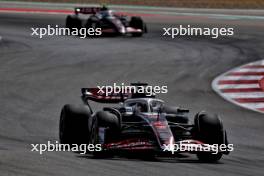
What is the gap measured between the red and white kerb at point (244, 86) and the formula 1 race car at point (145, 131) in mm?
6061

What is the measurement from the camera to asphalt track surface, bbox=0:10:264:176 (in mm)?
12359

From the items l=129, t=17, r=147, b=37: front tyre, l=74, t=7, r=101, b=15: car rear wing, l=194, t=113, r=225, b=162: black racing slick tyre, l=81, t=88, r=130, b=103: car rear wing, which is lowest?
l=194, t=113, r=225, b=162: black racing slick tyre

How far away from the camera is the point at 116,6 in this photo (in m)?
48.2

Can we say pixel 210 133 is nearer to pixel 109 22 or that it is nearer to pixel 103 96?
pixel 103 96

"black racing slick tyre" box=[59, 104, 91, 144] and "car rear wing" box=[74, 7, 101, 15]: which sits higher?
"car rear wing" box=[74, 7, 101, 15]

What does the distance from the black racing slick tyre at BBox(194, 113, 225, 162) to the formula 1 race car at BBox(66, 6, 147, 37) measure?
18.7m

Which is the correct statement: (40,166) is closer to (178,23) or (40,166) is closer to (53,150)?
(53,150)

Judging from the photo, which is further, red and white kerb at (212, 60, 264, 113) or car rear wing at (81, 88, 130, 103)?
red and white kerb at (212, 60, 264, 113)

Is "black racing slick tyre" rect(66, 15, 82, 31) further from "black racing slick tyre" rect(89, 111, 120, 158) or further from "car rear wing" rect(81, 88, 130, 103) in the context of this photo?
"black racing slick tyre" rect(89, 111, 120, 158)

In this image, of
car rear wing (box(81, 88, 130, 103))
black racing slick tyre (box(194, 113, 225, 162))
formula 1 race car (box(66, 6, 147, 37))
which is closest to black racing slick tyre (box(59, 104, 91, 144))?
car rear wing (box(81, 88, 130, 103))

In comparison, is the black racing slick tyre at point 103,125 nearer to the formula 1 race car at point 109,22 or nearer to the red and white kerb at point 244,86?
the red and white kerb at point 244,86

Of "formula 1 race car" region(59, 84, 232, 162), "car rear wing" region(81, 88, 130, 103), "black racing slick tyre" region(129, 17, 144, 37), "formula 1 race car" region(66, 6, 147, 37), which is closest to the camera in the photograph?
"formula 1 race car" region(59, 84, 232, 162)

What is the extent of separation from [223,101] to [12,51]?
33.5 feet

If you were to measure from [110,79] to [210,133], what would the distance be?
1027cm
